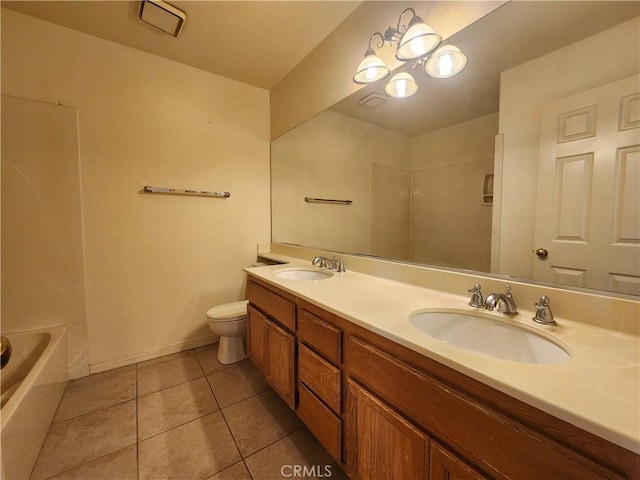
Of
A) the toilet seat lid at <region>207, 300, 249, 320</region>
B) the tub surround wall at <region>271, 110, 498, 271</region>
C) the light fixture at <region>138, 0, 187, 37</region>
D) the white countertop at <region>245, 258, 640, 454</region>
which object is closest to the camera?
the white countertop at <region>245, 258, 640, 454</region>

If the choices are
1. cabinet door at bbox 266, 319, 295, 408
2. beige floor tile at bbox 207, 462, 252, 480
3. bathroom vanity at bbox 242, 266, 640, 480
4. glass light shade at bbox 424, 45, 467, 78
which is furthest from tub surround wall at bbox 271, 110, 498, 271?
beige floor tile at bbox 207, 462, 252, 480

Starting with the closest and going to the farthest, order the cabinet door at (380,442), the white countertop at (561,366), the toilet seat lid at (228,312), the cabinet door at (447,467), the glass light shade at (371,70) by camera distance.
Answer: the white countertop at (561,366) → the cabinet door at (447,467) → the cabinet door at (380,442) → the glass light shade at (371,70) → the toilet seat lid at (228,312)

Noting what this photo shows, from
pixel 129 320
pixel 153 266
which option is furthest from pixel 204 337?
pixel 153 266

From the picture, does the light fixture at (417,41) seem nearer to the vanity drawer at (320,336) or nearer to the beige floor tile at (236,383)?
the vanity drawer at (320,336)

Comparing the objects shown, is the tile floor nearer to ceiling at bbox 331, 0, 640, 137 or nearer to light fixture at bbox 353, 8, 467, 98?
ceiling at bbox 331, 0, 640, 137

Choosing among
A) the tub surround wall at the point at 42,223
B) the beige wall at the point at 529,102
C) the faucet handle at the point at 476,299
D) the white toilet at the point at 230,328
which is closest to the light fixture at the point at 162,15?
the tub surround wall at the point at 42,223

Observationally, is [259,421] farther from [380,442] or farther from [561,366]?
[561,366]

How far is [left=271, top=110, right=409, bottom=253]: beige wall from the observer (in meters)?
1.73

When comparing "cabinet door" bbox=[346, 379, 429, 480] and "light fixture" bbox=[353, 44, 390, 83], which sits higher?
"light fixture" bbox=[353, 44, 390, 83]

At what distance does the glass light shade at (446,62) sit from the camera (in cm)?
111

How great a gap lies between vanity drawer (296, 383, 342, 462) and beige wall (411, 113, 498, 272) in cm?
83

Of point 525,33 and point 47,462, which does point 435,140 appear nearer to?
point 525,33

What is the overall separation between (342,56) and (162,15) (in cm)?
114

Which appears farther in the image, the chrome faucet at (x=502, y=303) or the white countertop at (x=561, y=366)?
the chrome faucet at (x=502, y=303)
